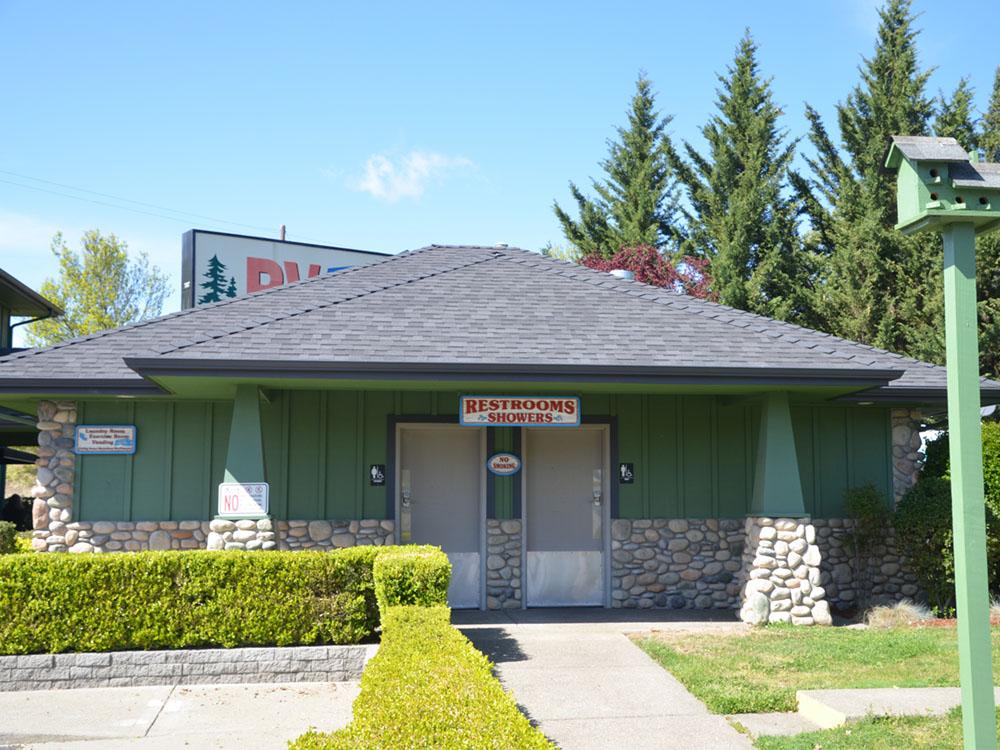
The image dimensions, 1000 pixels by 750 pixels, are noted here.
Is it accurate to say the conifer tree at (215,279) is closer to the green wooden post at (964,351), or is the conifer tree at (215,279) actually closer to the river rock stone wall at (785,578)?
the river rock stone wall at (785,578)

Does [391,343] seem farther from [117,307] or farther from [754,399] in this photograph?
[117,307]

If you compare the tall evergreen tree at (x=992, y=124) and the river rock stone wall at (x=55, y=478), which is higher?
the tall evergreen tree at (x=992, y=124)

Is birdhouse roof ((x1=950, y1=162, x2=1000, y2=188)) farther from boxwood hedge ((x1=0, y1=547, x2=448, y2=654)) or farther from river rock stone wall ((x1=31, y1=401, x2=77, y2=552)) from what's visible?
river rock stone wall ((x1=31, y1=401, x2=77, y2=552))

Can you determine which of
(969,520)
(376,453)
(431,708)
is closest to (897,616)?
(376,453)

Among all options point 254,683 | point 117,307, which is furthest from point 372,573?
point 117,307

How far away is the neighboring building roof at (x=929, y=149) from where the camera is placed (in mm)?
4586

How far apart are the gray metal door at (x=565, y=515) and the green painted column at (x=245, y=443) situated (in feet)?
12.0

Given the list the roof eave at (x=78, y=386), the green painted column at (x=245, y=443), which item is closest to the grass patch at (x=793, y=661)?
the green painted column at (x=245, y=443)

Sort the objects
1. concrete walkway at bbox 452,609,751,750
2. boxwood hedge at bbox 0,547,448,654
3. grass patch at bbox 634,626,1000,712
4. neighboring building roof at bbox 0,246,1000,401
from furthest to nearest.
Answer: neighboring building roof at bbox 0,246,1000,401 < boxwood hedge at bbox 0,547,448,654 < grass patch at bbox 634,626,1000,712 < concrete walkway at bbox 452,609,751,750

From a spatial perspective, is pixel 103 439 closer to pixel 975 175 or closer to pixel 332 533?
pixel 332 533

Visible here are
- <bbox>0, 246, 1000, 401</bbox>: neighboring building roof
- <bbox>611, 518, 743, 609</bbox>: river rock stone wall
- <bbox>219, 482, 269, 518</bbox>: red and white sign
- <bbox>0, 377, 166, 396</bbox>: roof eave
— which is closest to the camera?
<bbox>0, 246, 1000, 401</bbox>: neighboring building roof

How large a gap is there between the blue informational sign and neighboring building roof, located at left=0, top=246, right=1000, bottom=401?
2.39 feet

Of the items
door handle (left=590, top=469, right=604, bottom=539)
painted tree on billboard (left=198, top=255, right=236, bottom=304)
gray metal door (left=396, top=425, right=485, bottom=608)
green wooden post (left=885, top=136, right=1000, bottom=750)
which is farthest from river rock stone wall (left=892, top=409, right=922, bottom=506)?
painted tree on billboard (left=198, top=255, right=236, bottom=304)

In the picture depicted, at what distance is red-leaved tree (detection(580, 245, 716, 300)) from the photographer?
29.0 metres
